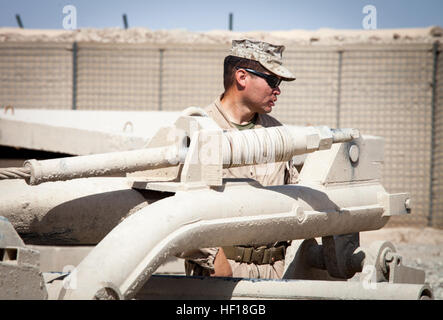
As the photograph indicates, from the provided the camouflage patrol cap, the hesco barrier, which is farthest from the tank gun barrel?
the hesco barrier

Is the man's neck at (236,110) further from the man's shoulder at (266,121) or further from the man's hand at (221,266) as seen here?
the man's hand at (221,266)

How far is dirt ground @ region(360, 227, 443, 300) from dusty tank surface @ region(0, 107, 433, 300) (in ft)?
10.7

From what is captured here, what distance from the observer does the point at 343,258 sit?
352 centimetres

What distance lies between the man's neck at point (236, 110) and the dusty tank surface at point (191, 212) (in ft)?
1.67

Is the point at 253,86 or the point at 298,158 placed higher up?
the point at 253,86

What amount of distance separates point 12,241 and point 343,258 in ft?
6.43

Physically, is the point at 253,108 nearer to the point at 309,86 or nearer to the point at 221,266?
the point at 221,266

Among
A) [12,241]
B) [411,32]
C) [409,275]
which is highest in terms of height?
[411,32]

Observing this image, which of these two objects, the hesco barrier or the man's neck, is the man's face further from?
the hesco barrier

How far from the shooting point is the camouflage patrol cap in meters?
3.52
